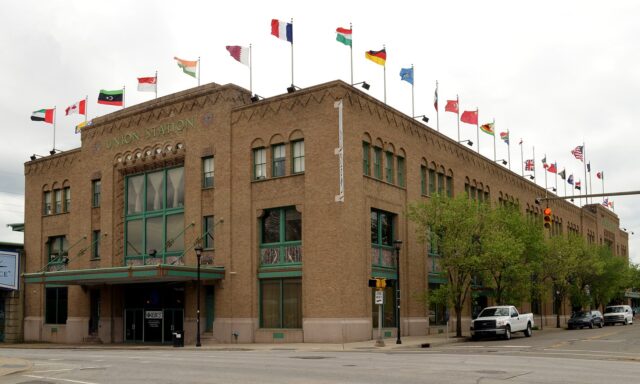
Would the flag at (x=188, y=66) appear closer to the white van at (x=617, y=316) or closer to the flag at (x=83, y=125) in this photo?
the flag at (x=83, y=125)

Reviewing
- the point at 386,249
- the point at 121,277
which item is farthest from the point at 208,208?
the point at 386,249

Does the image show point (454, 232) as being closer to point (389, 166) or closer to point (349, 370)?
point (389, 166)

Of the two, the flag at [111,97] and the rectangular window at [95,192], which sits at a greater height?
the flag at [111,97]

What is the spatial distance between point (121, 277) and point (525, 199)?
42411 mm

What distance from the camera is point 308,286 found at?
125ft

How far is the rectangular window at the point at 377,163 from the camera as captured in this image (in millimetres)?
41672

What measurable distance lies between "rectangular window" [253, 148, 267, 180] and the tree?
8.98m

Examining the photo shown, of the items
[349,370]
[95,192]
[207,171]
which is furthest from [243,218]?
[349,370]

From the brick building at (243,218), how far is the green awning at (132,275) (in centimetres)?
12

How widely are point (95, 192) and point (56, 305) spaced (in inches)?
367

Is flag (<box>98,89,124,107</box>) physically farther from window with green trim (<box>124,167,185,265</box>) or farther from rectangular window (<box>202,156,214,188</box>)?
rectangular window (<box>202,156,214,188</box>)

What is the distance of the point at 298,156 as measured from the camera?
131 ft

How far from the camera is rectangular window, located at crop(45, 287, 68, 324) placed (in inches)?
2053

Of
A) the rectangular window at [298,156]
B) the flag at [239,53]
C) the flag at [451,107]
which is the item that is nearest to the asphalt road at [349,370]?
the rectangular window at [298,156]
